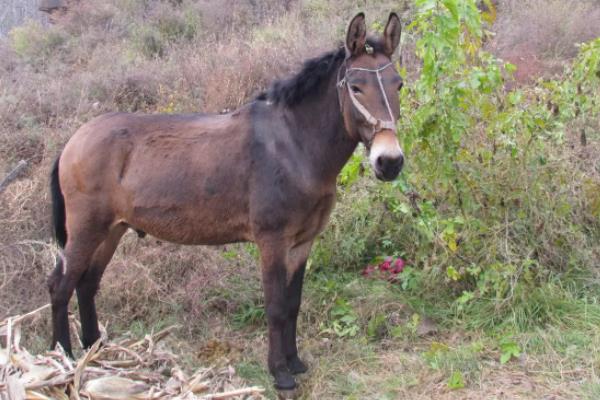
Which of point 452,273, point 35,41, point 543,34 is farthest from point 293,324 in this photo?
point 35,41

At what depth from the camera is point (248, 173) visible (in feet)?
12.3

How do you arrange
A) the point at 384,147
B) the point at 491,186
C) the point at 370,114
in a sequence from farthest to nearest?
the point at 491,186, the point at 370,114, the point at 384,147

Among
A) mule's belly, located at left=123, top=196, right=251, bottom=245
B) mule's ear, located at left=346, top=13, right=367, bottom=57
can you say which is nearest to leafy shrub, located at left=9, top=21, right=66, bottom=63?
mule's belly, located at left=123, top=196, right=251, bottom=245

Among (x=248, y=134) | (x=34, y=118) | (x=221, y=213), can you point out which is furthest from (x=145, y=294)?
(x=34, y=118)

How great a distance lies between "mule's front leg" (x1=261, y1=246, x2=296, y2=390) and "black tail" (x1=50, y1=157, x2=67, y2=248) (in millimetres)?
1673

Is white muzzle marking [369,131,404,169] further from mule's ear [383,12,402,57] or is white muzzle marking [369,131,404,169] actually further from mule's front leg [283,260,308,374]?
mule's front leg [283,260,308,374]

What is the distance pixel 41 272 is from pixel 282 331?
7.93 feet

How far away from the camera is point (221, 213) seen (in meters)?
3.81

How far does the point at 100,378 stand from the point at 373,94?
2114 mm

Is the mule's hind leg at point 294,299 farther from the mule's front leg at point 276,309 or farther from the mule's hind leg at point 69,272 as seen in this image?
the mule's hind leg at point 69,272

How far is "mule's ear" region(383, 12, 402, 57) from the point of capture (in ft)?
Answer: 11.6

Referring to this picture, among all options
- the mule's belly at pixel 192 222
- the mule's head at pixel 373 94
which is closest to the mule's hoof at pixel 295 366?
the mule's belly at pixel 192 222

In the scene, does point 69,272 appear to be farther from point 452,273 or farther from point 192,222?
point 452,273

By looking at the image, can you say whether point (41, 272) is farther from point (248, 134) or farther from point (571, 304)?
point (571, 304)
